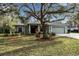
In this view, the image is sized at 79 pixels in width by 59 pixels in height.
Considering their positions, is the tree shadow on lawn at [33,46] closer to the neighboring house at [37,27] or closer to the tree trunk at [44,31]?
the tree trunk at [44,31]

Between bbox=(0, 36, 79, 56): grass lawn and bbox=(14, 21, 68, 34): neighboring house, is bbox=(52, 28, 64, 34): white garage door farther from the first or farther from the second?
bbox=(0, 36, 79, 56): grass lawn

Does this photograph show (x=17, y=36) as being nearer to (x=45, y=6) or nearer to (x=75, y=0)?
(x=45, y=6)

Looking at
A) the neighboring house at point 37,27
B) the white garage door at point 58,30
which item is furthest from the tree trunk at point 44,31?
the white garage door at point 58,30

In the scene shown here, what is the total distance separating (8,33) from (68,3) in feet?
5.75

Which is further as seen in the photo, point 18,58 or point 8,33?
point 8,33

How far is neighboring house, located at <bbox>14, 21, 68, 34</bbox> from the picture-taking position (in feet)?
18.6

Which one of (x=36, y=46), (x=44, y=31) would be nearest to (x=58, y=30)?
(x=44, y=31)

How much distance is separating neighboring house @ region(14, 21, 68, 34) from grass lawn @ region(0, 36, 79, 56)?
0.56 feet

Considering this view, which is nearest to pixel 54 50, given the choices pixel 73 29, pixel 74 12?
pixel 73 29

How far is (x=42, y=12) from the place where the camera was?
574 centimetres

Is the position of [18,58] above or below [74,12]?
below

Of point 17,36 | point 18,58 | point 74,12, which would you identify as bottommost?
point 18,58

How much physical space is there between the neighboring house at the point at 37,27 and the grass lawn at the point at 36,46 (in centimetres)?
17

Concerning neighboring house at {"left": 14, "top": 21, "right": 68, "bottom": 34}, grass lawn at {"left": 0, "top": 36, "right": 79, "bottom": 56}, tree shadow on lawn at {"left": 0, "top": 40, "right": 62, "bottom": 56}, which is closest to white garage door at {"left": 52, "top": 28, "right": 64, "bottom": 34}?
neighboring house at {"left": 14, "top": 21, "right": 68, "bottom": 34}
